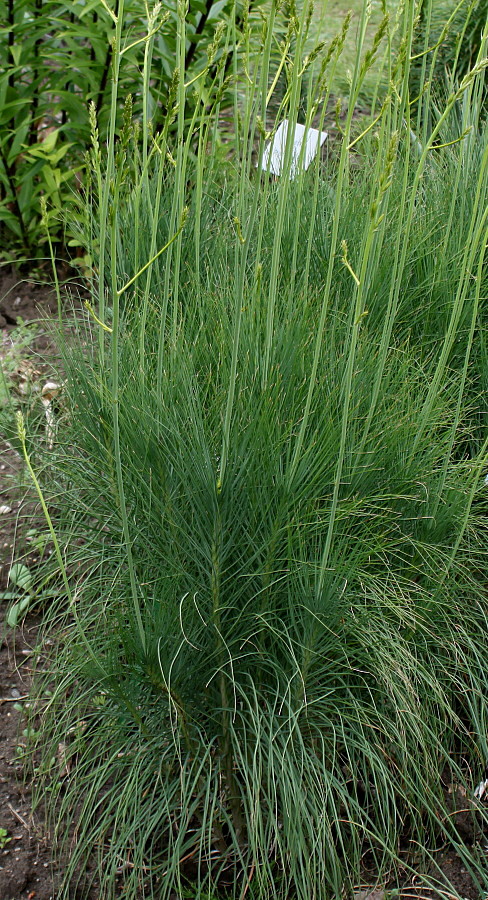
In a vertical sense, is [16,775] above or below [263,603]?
below

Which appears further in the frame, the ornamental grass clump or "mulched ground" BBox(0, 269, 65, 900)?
"mulched ground" BBox(0, 269, 65, 900)

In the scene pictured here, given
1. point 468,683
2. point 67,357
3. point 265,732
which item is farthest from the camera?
point 67,357

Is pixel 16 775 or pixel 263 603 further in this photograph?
pixel 16 775

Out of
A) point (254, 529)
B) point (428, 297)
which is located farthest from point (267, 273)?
point (254, 529)

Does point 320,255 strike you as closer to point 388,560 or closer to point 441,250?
point 441,250

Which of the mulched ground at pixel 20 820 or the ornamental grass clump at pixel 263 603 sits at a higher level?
the ornamental grass clump at pixel 263 603

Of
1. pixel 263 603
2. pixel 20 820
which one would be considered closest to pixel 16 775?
pixel 20 820

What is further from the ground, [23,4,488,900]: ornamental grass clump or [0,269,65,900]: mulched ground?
[23,4,488,900]: ornamental grass clump

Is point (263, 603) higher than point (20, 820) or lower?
higher

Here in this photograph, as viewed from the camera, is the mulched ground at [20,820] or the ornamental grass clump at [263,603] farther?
the mulched ground at [20,820]

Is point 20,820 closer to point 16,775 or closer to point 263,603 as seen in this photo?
point 16,775

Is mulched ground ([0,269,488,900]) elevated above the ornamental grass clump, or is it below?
below

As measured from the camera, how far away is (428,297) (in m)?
2.57

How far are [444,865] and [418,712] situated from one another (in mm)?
401
